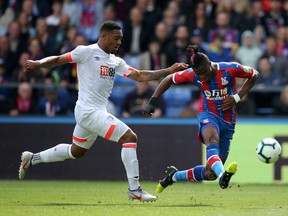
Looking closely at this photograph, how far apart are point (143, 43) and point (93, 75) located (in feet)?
24.7

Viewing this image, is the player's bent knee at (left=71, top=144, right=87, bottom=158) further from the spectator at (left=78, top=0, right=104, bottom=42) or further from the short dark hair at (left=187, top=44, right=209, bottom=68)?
the spectator at (left=78, top=0, right=104, bottom=42)

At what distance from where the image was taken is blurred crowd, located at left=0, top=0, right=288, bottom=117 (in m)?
18.0

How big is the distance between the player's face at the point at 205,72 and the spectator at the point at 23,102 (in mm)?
6440

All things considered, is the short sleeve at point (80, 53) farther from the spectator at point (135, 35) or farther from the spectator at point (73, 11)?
the spectator at point (73, 11)

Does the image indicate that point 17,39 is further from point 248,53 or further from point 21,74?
point 248,53

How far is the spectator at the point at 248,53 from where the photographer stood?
61.2 feet

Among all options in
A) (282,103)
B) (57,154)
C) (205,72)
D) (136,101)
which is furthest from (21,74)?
(205,72)

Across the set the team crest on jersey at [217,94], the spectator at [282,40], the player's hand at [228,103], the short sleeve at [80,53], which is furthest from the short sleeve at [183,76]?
the spectator at [282,40]

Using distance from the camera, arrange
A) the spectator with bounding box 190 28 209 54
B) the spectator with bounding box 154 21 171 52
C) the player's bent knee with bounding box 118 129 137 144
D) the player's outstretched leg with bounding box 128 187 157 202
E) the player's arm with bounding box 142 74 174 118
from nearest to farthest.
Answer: the player's outstretched leg with bounding box 128 187 157 202 < the player's bent knee with bounding box 118 129 137 144 < the player's arm with bounding box 142 74 174 118 < the spectator with bounding box 190 28 209 54 < the spectator with bounding box 154 21 171 52

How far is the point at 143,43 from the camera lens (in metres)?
19.6

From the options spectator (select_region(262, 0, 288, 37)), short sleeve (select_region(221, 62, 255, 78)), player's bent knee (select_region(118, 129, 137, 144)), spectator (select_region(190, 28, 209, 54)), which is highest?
spectator (select_region(262, 0, 288, 37))

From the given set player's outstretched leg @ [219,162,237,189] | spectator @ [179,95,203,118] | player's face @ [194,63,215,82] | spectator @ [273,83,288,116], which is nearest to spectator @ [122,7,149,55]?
spectator @ [179,95,203,118]

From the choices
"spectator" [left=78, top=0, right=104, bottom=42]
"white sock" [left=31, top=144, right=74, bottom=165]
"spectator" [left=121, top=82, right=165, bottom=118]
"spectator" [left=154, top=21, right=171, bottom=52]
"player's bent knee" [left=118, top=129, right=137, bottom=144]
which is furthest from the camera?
"spectator" [left=78, top=0, right=104, bottom=42]

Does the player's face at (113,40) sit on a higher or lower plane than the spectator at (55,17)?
higher
